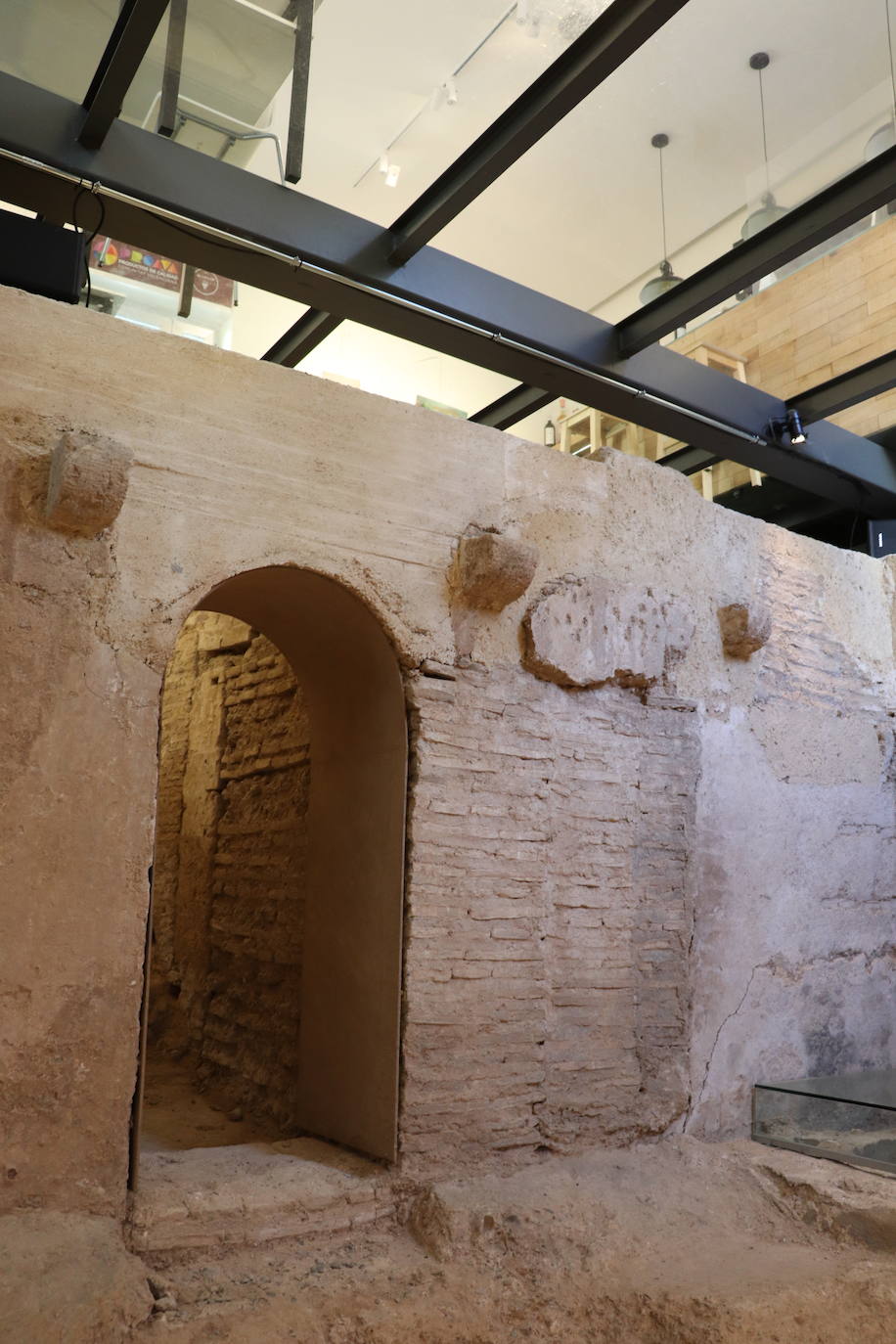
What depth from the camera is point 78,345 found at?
382 cm

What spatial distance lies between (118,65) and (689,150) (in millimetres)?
2992

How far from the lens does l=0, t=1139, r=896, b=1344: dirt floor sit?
3.15m

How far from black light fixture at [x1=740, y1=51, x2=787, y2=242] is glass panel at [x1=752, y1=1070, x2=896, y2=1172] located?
12.5 feet

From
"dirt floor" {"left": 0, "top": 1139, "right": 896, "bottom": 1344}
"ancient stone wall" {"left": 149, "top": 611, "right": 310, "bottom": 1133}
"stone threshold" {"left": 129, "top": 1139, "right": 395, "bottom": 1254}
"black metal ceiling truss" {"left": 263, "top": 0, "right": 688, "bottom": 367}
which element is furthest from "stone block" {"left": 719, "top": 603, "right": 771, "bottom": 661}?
"stone threshold" {"left": 129, "top": 1139, "right": 395, "bottom": 1254}

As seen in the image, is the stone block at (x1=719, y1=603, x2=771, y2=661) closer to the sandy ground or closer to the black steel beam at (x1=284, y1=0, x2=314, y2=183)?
the sandy ground

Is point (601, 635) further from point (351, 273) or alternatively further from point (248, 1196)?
point (248, 1196)

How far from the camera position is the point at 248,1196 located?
368cm

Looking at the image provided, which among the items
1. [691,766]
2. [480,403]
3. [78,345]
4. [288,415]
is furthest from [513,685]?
[480,403]

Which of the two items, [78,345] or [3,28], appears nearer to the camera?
[78,345]

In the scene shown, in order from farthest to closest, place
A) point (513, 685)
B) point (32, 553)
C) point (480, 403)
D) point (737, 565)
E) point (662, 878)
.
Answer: point (480, 403), point (737, 565), point (662, 878), point (513, 685), point (32, 553)

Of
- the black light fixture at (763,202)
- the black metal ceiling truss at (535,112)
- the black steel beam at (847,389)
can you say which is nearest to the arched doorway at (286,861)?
the black metal ceiling truss at (535,112)

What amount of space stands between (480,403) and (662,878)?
3572 millimetres

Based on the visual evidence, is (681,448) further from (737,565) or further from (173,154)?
(173,154)

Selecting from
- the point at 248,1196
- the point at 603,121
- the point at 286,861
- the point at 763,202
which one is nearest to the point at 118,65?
the point at 603,121
